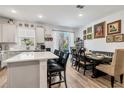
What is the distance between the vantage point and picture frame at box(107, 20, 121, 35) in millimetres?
4264

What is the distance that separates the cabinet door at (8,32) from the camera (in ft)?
17.3

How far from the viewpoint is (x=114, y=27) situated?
445 cm

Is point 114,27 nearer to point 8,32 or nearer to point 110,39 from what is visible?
point 110,39

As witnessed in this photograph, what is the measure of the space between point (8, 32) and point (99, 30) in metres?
4.27

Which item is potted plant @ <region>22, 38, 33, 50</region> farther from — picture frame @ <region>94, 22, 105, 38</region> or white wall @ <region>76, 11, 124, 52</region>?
picture frame @ <region>94, 22, 105, 38</region>

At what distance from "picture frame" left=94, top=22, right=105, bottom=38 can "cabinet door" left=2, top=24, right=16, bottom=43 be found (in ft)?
13.1

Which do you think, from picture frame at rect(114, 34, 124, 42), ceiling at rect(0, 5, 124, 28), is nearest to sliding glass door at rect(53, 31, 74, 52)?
ceiling at rect(0, 5, 124, 28)

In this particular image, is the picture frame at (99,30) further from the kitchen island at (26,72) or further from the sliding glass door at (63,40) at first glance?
the kitchen island at (26,72)

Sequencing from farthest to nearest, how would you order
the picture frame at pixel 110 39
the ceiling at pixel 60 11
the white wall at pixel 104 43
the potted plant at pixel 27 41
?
the potted plant at pixel 27 41 → the picture frame at pixel 110 39 → the white wall at pixel 104 43 → the ceiling at pixel 60 11

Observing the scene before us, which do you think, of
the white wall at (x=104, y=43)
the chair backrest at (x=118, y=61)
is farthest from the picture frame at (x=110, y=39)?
the chair backrest at (x=118, y=61)

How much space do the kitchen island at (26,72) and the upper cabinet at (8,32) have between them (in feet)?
11.5

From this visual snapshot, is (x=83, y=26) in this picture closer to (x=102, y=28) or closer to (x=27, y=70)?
(x=102, y=28)

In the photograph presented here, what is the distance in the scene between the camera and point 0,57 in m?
4.82
